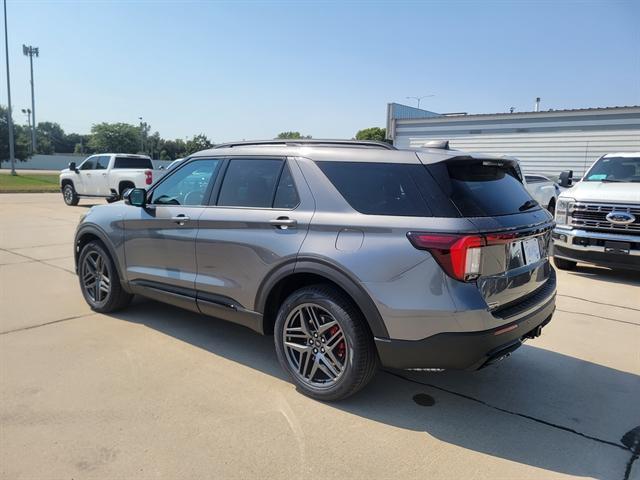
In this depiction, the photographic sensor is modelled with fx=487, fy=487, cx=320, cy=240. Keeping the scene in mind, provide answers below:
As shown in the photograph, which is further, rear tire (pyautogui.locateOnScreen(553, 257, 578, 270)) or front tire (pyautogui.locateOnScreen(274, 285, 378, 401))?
rear tire (pyautogui.locateOnScreen(553, 257, 578, 270))

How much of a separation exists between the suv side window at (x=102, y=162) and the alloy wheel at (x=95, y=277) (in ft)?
41.8

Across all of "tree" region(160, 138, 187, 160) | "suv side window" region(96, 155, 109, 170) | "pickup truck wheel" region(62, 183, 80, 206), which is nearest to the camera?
"suv side window" region(96, 155, 109, 170)

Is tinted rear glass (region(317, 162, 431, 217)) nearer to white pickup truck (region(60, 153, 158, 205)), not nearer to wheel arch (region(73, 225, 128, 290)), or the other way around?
wheel arch (region(73, 225, 128, 290))

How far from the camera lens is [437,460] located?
9.12 feet

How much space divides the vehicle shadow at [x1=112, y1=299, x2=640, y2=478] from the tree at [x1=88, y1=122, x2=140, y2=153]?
320 ft

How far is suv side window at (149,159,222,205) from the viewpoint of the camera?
4289 millimetres

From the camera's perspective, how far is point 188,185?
14.7ft

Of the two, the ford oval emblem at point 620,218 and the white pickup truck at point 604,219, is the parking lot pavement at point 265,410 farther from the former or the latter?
the ford oval emblem at point 620,218

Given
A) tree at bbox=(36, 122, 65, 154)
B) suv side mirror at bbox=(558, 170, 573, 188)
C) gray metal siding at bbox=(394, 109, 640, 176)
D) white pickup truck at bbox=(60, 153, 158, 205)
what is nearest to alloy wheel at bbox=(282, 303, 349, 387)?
suv side mirror at bbox=(558, 170, 573, 188)

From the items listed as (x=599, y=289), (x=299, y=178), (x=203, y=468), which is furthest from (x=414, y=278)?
(x=599, y=289)

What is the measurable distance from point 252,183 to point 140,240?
1.50 metres

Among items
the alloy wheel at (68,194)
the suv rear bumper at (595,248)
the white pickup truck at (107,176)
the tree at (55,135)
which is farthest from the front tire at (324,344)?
the tree at (55,135)

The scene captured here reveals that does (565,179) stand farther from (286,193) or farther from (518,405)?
(286,193)

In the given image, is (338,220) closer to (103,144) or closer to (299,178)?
(299,178)
